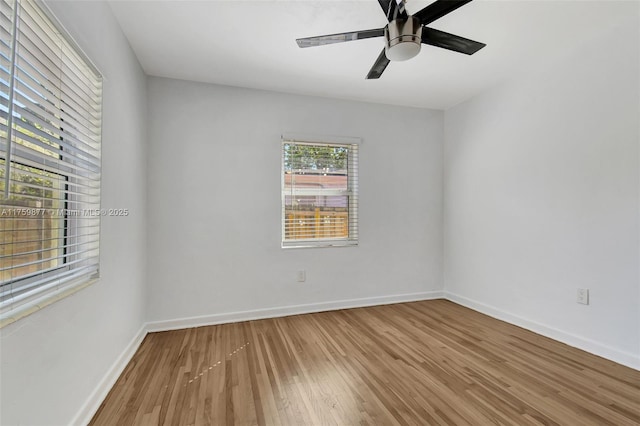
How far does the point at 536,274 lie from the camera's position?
2693 mm

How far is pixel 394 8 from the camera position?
1.54 m

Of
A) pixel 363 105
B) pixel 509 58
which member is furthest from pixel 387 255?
pixel 509 58

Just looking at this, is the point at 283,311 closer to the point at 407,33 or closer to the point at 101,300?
the point at 101,300

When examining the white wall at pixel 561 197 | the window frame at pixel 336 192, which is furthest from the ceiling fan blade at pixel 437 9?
the window frame at pixel 336 192

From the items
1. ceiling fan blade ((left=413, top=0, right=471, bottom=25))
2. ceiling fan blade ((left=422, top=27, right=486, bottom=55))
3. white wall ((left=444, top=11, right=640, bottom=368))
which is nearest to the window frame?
white wall ((left=444, top=11, right=640, bottom=368))

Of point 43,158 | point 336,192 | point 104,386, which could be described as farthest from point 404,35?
point 104,386

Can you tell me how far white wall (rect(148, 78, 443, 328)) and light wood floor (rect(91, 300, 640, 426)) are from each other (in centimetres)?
47

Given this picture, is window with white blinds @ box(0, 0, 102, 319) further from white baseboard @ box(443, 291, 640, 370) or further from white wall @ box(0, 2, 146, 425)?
white baseboard @ box(443, 291, 640, 370)

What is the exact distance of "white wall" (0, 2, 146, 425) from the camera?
3.49 feet

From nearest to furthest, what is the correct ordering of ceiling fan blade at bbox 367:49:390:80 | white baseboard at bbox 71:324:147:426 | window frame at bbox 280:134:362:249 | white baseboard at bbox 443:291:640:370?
white baseboard at bbox 71:324:147:426 → ceiling fan blade at bbox 367:49:390:80 → white baseboard at bbox 443:291:640:370 → window frame at bbox 280:134:362:249

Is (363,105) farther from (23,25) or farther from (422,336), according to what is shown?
(23,25)

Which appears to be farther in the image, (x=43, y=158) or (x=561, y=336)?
(x=561, y=336)

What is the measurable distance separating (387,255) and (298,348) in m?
1.70

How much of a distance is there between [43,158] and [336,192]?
8.56 ft
